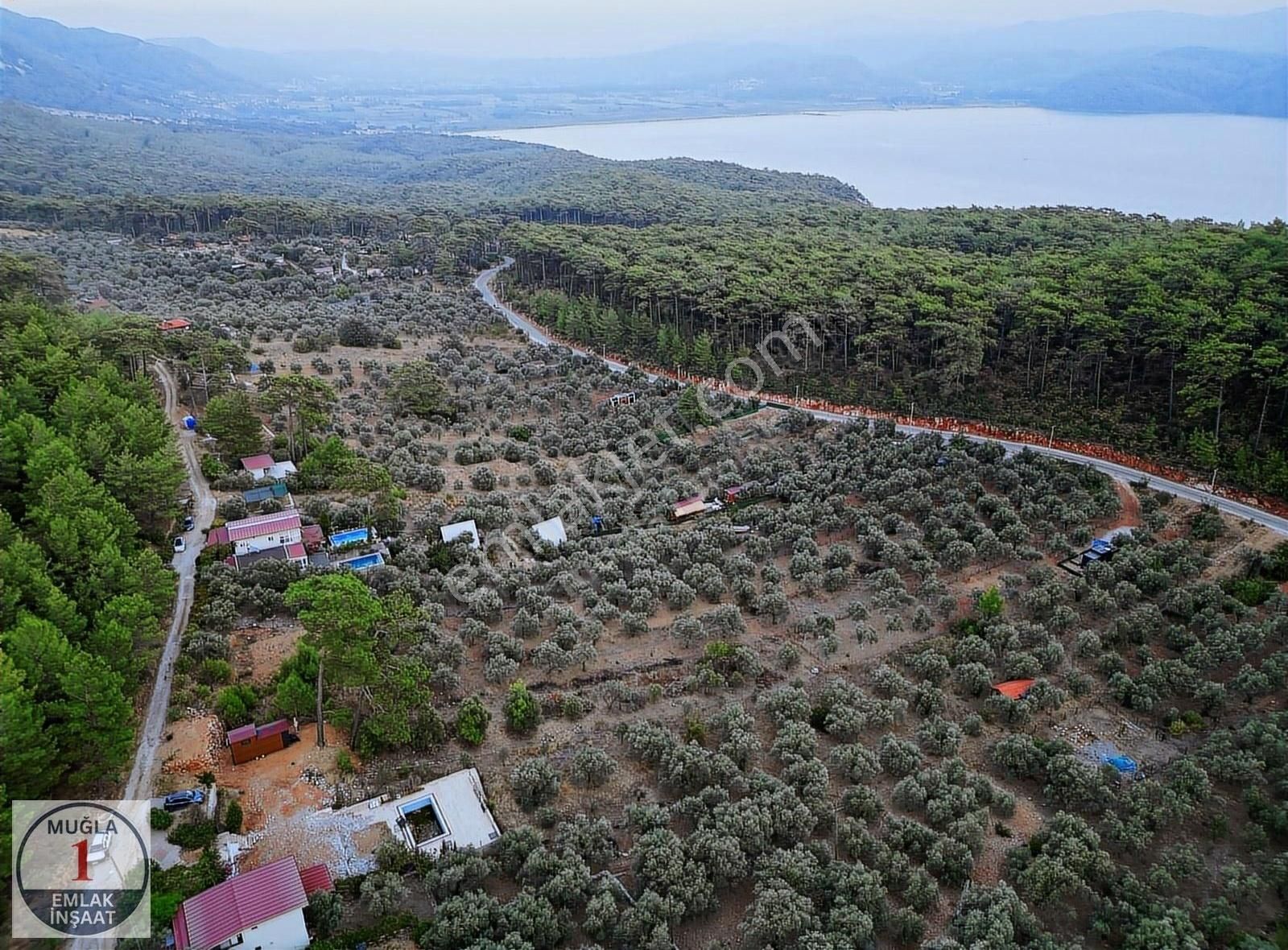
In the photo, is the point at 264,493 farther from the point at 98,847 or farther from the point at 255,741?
the point at 98,847

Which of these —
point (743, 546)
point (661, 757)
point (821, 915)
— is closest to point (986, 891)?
point (821, 915)

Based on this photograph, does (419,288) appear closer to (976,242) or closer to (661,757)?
(976,242)

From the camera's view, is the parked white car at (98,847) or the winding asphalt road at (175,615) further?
the winding asphalt road at (175,615)

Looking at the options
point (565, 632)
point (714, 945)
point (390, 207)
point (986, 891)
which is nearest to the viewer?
point (714, 945)

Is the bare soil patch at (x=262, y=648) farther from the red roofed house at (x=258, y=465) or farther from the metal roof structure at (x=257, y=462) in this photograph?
the metal roof structure at (x=257, y=462)

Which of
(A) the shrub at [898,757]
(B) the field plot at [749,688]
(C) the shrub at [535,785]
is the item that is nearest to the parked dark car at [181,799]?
(B) the field plot at [749,688]
